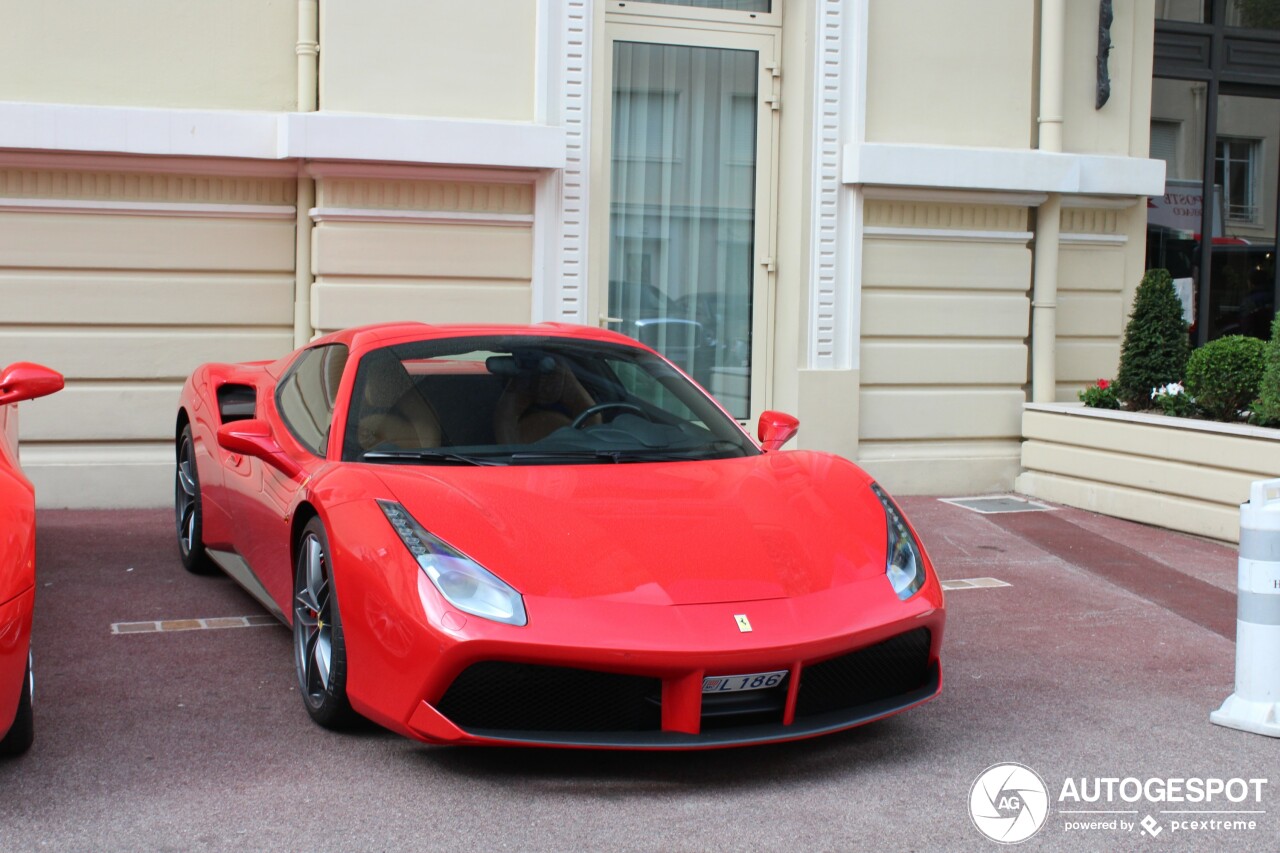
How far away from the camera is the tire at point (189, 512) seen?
664cm

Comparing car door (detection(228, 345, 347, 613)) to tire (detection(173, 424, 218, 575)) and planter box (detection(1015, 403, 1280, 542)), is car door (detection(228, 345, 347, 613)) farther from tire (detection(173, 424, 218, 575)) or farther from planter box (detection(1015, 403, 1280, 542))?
planter box (detection(1015, 403, 1280, 542))

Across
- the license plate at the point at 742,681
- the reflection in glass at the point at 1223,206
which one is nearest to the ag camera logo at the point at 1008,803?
the license plate at the point at 742,681

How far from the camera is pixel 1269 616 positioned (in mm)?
4562

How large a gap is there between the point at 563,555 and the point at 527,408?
3.89ft

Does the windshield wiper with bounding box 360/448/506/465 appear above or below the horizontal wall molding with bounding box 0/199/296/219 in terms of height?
below

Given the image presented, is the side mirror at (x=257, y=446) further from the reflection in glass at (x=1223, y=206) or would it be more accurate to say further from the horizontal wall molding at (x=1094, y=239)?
the reflection in glass at (x=1223, y=206)

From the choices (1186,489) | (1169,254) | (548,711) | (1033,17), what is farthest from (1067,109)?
(548,711)

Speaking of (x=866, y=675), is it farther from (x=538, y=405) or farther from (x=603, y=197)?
(x=603, y=197)

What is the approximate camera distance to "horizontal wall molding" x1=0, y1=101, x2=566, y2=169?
841 centimetres

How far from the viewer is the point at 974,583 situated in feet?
22.8

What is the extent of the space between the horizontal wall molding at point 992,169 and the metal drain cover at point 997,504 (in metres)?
2.16

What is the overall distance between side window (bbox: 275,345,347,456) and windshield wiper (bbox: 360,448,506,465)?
0.23 meters

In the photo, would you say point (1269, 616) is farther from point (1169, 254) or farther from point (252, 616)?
point (1169, 254)

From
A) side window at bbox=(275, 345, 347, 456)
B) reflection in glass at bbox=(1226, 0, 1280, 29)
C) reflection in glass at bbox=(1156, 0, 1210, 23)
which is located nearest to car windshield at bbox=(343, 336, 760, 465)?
side window at bbox=(275, 345, 347, 456)
